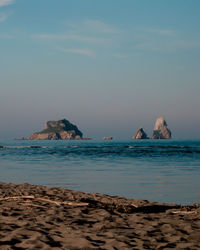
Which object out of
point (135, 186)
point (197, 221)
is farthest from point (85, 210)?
point (135, 186)

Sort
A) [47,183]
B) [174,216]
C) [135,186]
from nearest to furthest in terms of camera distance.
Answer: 1. [174,216]
2. [135,186]
3. [47,183]

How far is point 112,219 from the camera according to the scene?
321 inches

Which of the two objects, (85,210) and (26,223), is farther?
(85,210)

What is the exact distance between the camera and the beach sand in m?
6.09

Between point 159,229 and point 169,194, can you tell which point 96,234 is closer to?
point 159,229

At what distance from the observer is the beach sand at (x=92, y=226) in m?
6.09

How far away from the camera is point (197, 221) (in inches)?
316

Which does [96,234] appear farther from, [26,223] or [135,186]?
[135,186]

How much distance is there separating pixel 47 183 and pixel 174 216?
32.3 feet

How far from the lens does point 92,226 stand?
24.3ft

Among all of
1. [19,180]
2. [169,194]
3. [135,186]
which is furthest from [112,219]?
[19,180]

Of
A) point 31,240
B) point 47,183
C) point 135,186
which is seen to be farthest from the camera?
point 47,183

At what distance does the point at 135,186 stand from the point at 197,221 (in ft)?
26.9

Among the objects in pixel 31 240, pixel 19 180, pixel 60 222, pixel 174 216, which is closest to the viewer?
pixel 31 240
